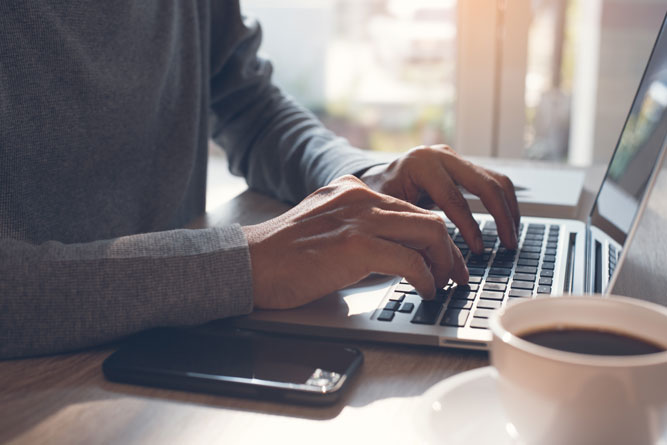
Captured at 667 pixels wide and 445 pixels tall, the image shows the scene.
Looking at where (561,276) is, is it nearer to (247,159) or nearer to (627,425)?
(627,425)

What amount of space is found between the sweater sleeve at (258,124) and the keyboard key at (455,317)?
468 millimetres

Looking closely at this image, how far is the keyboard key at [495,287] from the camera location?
0.65 metres

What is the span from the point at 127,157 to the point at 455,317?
0.58m

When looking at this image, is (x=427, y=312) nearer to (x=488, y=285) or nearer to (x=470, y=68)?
(x=488, y=285)

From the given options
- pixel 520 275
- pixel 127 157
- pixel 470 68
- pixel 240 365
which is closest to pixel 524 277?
pixel 520 275

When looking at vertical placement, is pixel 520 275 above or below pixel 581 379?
below

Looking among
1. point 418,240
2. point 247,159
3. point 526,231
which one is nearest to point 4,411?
point 418,240

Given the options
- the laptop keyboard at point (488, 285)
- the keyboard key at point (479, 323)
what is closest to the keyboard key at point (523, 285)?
the laptop keyboard at point (488, 285)

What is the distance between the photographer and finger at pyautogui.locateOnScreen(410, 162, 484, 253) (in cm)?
77

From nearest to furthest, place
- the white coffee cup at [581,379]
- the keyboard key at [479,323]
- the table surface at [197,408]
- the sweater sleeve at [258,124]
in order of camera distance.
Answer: the white coffee cup at [581,379], the table surface at [197,408], the keyboard key at [479,323], the sweater sleeve at [258,124]

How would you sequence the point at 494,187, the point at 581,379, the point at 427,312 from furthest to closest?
the point at 494,187 < the point at 427,312 < the point at 581,379

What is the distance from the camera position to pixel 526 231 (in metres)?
0.87

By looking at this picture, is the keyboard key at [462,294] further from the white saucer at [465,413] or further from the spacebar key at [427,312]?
the white saucer at [465,413]

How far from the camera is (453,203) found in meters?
0.78
